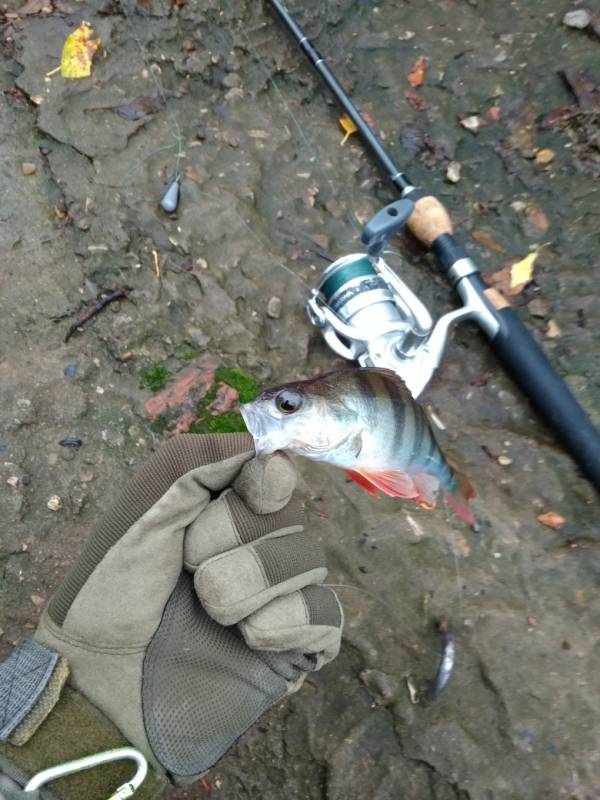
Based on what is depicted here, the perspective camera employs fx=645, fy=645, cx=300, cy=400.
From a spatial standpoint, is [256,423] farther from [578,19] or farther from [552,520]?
[578,19]

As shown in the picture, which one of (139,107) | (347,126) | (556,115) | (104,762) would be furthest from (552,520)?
(139,107)

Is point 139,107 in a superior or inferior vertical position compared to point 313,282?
superior

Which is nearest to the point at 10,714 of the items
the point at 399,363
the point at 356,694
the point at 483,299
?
the point at 356,694

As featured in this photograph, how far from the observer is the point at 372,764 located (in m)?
2.65

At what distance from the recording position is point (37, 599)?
2830 mm

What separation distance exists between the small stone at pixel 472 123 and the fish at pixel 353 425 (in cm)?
237

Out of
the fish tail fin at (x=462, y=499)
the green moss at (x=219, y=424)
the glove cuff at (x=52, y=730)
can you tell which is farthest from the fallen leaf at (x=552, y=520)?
the glove cuff at (x=52, y=730)

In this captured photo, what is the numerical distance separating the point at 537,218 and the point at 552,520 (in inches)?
69.7

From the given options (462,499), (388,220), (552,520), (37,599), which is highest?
(388,220)

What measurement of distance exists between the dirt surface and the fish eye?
122 centimetres

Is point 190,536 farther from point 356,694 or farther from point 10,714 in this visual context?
point 356,694

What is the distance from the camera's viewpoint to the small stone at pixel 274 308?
136 inches

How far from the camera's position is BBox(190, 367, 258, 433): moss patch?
3133 mm

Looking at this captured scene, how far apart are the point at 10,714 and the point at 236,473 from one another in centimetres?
98
